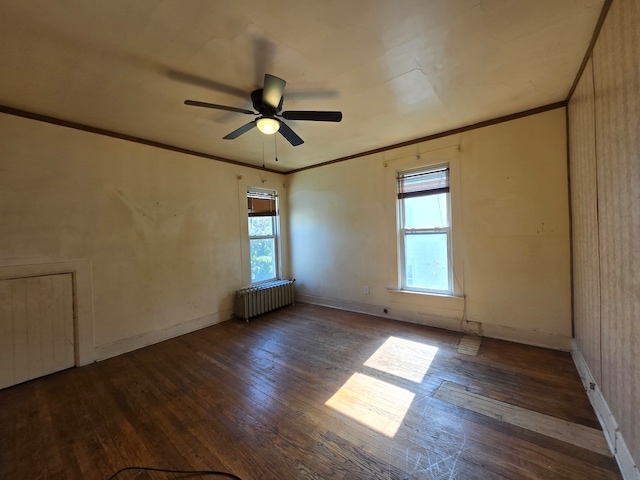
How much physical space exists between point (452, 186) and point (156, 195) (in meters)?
4.04

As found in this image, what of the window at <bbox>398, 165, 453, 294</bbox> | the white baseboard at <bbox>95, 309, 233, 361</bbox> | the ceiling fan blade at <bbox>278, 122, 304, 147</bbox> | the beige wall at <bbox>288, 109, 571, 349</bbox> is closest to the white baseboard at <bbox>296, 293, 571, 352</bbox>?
the beige wall at <bbox>288, 109, 571, 349</bbox>

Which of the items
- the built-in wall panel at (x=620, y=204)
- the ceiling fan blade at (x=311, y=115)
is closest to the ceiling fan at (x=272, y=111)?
the ceiling fan blade at (x=311, y=115)

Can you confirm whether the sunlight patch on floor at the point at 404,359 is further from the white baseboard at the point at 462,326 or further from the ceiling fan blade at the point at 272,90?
the ceiling fan blade at the point at 272,90

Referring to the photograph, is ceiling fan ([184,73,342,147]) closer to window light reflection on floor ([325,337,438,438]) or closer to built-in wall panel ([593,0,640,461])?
built-in wall panel ([593,0,640,461])

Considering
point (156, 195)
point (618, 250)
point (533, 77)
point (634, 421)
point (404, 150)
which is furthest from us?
point (404, 150)

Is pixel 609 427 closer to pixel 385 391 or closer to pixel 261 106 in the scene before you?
pixel 385 391

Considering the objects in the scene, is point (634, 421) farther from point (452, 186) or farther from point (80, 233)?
point (80, 233)

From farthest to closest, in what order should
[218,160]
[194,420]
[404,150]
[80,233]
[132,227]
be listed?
1. [218,160]
2. [404,150]
3. [132,227]
4. [80,233]
5. [194,420]

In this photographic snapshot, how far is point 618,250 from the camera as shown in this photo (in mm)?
1520

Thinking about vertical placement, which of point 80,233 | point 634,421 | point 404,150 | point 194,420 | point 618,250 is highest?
point 404,150

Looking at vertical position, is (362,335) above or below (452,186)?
below

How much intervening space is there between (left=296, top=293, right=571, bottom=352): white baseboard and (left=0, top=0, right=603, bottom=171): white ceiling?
260cm

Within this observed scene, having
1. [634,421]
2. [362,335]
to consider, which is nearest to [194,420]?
[362,335]

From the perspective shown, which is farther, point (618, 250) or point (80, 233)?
point (80, 233)
